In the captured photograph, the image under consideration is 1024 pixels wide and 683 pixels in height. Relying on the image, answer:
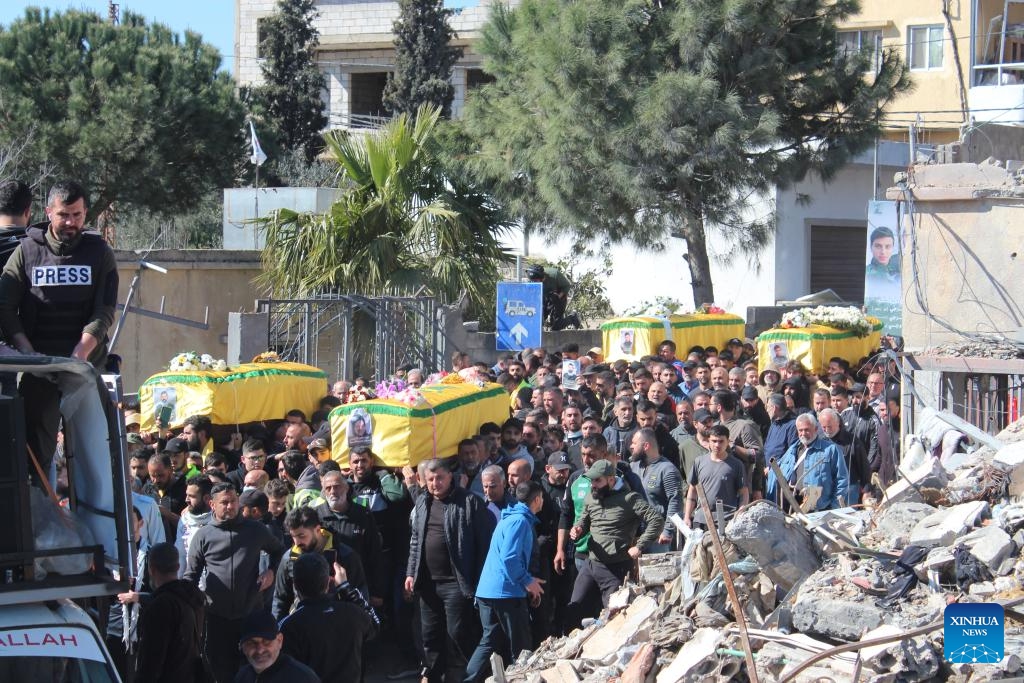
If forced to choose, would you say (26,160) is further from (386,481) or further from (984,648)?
(984,648)

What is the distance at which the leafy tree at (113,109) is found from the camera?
28.8 m

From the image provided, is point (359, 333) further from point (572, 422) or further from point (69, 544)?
point (69, 544)

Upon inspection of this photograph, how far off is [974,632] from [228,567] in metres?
4.63

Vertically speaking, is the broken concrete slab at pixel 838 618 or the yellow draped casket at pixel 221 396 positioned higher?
the yellow draped casket at pixel 221 396

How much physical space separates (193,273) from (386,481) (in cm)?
1320

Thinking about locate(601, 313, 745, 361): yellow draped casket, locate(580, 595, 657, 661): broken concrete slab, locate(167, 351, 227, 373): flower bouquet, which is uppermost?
locate(601, 313, 745, 361): yellow draped casket

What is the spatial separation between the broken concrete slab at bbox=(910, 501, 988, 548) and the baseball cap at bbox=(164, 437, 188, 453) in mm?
5878

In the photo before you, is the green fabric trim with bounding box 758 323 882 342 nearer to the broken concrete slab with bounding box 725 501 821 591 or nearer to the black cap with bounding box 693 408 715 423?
the black cap with bounding box 693 408 715 423

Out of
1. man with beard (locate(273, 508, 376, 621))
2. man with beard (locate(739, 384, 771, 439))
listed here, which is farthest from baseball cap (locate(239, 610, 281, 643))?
man with beard (locate(739, 384, 771, 439))

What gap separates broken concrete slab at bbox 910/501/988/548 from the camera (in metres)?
7.68

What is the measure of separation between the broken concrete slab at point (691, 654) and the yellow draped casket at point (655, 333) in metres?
10.1

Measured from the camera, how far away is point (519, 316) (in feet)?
57.2

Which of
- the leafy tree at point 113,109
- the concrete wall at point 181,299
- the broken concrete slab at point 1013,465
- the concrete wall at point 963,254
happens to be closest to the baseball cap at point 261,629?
the broken concrete slab at point 1013,465

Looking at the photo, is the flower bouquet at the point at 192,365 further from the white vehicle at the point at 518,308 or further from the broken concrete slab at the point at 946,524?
the broken concrete slab at the point at 946,524
